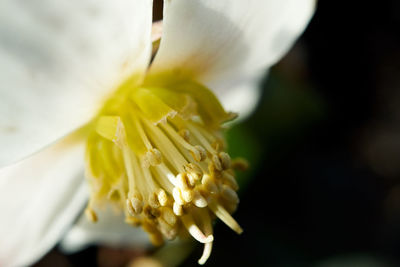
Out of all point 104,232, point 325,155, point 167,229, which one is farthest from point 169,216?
point 325,155

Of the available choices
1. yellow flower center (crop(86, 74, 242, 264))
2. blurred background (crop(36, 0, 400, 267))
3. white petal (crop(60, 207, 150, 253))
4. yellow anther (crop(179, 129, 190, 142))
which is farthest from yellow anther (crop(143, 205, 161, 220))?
blurred background (crop(36, 0, 400, 267))

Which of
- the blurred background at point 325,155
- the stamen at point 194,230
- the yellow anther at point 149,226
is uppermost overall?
the stamen at point 194,230

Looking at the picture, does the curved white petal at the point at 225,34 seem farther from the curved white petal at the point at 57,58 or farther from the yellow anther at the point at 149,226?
the yellow anther at the point at 149,226

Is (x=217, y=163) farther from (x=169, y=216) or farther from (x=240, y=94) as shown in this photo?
(x=240, y=94)

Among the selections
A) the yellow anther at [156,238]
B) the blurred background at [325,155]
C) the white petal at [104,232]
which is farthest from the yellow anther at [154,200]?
the blurred background at [325,155]

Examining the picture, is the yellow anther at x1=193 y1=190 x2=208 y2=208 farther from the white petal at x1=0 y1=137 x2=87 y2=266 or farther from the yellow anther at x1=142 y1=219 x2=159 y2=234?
the white petal at x1=0 y1=137 x2=87 y2=266

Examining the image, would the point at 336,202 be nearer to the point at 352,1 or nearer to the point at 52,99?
the point at 352,1

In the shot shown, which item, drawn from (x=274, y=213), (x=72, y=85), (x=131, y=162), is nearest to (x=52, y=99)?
(x=72, y=85)
